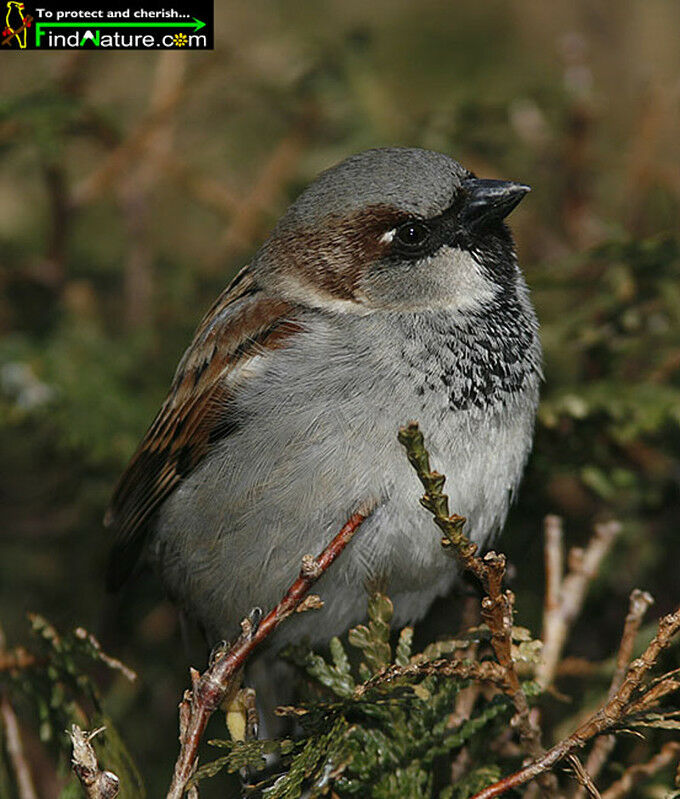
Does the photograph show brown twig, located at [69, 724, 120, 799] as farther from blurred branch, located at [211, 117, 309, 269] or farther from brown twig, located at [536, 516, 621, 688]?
blurred branch, located at [211, 117, 309, 269]

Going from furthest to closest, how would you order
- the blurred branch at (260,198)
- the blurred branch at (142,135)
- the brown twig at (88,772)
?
the blurred branch at (260,198), the blurred branch at (142,135), the brown twig at (88,772)

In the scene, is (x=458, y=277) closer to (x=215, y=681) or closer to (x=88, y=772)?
(x=215, y=681)

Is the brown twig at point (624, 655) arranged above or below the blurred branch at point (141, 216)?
below

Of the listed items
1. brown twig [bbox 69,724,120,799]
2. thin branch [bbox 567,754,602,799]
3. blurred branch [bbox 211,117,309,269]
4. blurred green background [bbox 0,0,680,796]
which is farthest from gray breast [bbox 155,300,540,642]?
blurred branch [bbox 211,117,309,269]

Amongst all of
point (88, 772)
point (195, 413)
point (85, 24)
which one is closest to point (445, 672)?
point (88, 772)

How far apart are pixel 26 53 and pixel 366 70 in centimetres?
142

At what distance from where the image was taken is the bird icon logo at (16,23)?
383cm

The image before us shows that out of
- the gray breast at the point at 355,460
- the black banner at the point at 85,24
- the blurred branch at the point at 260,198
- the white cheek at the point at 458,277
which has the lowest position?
the gray breast at the point at 355,460

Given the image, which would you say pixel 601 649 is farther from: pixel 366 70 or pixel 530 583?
pixel 366 70

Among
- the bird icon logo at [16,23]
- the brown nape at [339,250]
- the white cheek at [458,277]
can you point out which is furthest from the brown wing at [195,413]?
the bird icon logo at [16,23]

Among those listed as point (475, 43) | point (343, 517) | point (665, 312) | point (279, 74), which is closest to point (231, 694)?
point (343, 517)

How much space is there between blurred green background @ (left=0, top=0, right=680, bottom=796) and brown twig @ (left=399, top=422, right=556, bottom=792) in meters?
1.14

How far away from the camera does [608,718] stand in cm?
188

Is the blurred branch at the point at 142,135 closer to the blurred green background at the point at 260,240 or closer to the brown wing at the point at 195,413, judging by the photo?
the blurred green background at the point at 260,240
